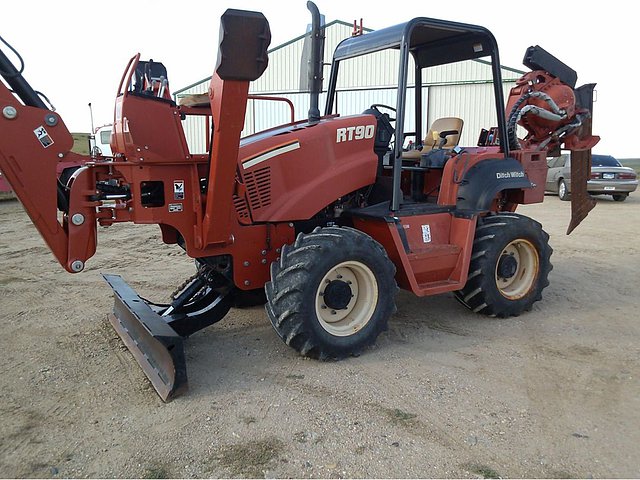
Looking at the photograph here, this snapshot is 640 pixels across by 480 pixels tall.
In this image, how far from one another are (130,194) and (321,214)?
182 centimetres

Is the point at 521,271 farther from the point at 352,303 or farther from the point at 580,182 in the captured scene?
the point at 352,303

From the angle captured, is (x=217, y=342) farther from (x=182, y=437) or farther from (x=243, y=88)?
(x=243, y=88)

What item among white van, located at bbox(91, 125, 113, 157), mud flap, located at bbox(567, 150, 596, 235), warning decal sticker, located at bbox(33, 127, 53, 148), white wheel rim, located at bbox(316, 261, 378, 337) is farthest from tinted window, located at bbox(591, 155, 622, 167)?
warning decal sticker, located at bbox(33, 127, 53, 148)

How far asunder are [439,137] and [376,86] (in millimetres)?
10832

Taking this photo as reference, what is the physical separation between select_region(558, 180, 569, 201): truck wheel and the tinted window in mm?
1023

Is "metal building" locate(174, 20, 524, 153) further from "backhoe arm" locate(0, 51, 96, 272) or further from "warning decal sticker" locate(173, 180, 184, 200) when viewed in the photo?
"backhoe arm" locate(0, 51, 96, 272)

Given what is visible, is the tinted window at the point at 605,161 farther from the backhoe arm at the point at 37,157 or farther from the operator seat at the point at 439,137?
the backhoe arm at the point at 37,157

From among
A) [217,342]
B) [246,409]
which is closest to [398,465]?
[246,409]

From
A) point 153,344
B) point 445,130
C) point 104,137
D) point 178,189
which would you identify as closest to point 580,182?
point 445,130

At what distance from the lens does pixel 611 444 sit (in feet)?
10.7

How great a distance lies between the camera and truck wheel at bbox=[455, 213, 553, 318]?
5.37 m

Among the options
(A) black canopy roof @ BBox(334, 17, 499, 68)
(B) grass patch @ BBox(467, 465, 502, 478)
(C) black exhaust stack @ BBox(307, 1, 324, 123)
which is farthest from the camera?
(A) black canopy roof @ BBox(334, 17, 499, 68)

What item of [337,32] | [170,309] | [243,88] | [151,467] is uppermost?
[337,32]

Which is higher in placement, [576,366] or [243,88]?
[243,88]
